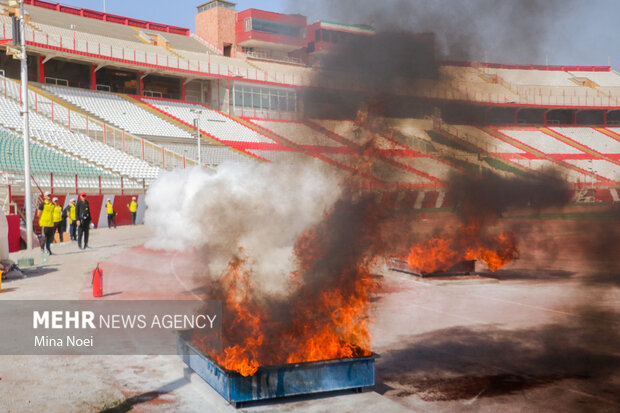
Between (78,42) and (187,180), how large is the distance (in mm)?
28591


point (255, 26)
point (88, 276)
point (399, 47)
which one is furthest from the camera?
point (255, 26)

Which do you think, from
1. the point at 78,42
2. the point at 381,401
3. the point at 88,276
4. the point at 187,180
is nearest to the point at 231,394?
the point at 381,401

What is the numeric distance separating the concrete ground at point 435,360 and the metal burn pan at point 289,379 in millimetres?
157

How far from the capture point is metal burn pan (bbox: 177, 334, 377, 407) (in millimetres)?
5965

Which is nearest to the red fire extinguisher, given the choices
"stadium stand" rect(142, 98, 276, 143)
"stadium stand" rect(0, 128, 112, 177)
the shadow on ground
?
the shadow on ground

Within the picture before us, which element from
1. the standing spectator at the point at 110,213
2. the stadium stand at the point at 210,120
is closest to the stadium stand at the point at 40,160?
the standing spectator at the point at 110,213

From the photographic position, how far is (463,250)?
48.9 ft

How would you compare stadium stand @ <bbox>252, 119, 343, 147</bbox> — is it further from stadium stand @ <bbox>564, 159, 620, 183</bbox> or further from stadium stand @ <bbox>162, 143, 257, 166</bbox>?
stadium stand @ <bbox>162, 143, 257, 166</bbox>

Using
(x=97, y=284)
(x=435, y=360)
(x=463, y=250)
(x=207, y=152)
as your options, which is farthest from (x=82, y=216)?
(x=207, y=152)

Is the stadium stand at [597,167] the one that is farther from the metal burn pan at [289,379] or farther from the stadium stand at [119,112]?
the stadium stand at [119,112]

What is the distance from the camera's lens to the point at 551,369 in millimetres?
7570

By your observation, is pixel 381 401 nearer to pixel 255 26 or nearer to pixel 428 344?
pixel 428 344

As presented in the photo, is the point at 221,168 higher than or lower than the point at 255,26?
lower

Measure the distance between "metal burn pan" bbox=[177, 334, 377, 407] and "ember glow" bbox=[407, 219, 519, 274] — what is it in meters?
8.68
